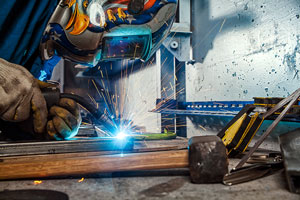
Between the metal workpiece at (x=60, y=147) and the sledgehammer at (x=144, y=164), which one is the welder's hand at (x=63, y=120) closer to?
the metal workpiece at (x=60, y=147)

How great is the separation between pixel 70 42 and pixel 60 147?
25.3 inches

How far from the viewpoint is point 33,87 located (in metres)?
1.13

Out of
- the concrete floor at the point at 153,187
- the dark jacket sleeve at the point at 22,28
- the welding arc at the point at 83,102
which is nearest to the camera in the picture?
the concrete floor at the point at 153,187

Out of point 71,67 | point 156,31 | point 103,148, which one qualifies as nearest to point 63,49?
point 156,31

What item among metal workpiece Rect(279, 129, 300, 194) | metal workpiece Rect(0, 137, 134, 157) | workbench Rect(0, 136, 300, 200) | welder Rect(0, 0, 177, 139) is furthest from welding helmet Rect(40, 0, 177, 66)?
metal workpiece Rect(279, 129, 300, 194)

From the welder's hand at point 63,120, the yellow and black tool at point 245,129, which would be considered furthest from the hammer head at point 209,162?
the welder's hand at point 63,120

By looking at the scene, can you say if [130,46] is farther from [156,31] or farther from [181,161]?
[181,161]

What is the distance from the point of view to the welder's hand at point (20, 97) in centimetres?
103

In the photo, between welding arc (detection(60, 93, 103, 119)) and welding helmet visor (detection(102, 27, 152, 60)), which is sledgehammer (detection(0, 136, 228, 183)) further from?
welding helmet visor (detection(102, 27, 152, 60))

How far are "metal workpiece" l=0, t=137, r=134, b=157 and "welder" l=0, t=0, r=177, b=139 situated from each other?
0.17 m

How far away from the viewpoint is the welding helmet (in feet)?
4.28

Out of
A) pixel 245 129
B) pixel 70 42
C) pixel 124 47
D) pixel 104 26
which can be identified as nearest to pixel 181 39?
pixel 124 47

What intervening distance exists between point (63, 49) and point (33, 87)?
362 millimetres

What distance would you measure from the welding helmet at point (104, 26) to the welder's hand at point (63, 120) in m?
0.34
